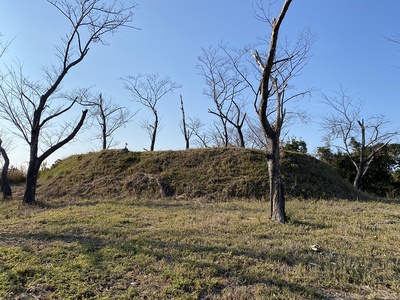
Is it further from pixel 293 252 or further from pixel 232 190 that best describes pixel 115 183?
pixel 293 252

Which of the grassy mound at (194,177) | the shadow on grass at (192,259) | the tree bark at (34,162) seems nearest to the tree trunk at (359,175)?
the grassy mound at (194,177)

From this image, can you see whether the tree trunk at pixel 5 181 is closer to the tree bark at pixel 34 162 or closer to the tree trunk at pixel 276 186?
the tree bark at pixel 34 162

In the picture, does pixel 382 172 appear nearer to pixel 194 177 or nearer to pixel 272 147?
pixel 194 177

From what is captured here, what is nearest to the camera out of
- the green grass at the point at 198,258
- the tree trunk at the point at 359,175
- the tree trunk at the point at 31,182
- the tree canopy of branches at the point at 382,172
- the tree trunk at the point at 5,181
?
the green grass at the point at 198,258

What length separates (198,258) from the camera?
409 cm

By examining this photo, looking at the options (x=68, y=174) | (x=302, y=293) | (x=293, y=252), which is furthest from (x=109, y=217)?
(x=68, y=174)

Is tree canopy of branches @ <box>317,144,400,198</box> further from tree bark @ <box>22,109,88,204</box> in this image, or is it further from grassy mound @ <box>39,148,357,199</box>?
tree bark @ <box>22,109,88,204</box>

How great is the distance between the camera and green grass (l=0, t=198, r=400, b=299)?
Answer: 326 centimetres

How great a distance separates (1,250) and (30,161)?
632cm

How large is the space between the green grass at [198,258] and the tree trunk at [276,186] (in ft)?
1.08

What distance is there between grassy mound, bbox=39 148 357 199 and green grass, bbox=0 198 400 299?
4414 millimetres

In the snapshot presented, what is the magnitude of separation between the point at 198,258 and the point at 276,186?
3049 mm

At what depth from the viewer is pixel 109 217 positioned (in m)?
7.23

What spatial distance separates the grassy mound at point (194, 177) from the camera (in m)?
11.4
